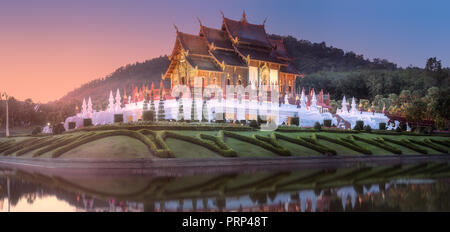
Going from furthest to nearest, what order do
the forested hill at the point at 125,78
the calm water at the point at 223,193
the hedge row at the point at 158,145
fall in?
the forested hill at the point at 125,78
the hedge row at the point at 158,145
the calm water at the point at 223,193

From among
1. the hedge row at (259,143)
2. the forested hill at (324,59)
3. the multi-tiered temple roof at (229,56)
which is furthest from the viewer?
the forested hill at (324,59)

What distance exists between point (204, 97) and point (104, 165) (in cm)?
2164

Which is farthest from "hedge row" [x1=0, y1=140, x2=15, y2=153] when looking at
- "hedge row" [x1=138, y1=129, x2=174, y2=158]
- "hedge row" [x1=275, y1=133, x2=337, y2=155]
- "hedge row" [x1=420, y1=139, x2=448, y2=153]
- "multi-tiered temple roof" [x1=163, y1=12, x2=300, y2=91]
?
"hedge row" [x1=420, y1=139, x2=448, y2=153]

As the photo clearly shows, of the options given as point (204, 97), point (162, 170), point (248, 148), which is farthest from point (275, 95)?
point (162, 170)

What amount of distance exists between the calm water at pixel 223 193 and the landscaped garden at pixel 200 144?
7121 millimetres

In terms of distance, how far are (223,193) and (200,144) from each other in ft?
53.0

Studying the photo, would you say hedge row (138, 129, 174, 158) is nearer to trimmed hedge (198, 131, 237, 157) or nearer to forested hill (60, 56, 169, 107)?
trimmed hedge (198, 131, 237, 157)

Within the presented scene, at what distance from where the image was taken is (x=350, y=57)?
193875 millimetres

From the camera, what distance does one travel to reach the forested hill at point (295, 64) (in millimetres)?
129750

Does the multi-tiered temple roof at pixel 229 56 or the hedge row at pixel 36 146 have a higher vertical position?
the multi-tiered temple roof at pixel 229 56

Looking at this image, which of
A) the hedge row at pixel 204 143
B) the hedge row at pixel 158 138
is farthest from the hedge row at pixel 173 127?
the hedge row at pixel 204 143

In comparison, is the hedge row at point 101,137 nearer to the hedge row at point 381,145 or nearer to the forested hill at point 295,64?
the hedge row at point 381,145

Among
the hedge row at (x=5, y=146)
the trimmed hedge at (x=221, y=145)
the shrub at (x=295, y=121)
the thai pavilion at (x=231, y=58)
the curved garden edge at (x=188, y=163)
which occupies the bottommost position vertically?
the curved garden edge at (x=188, y=163)
